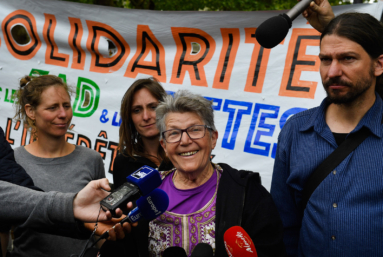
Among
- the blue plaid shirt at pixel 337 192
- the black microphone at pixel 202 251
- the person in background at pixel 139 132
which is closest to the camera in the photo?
the black microphone at pixel 202 251

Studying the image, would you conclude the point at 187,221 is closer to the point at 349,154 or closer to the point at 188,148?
the point at 188,148

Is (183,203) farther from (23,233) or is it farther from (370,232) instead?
(23,233)

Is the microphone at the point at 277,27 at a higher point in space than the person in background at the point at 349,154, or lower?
higher

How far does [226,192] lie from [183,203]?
26cm

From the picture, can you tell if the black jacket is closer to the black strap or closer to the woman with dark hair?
the black strap

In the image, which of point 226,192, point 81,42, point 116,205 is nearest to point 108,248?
point 116,205

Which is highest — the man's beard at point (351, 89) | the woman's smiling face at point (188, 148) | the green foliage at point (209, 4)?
the green foliage at point (209, 4)

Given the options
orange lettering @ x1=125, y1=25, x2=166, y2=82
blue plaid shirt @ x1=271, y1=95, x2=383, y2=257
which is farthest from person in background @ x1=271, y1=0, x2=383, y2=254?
orange lettering @ x1=125, y1=25, x2=166, y2=82

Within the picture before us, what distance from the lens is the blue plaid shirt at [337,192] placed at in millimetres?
1653

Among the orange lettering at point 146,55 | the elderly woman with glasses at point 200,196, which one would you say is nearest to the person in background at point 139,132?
the elderly woman with glasses at point 200,196

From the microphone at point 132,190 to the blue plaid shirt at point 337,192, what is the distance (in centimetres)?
78

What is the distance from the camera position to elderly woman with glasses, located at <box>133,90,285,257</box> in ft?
5.73

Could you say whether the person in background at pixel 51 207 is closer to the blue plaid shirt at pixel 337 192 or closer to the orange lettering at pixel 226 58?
the blue plaid shirt at pixel 337 192

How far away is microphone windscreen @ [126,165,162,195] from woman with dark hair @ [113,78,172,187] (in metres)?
1.13
